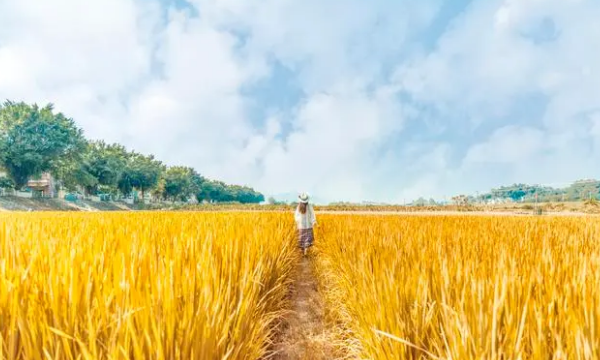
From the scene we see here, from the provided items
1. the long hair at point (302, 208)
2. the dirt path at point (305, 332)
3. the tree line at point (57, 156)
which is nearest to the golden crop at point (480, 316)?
the dirt path at point (305, 332)

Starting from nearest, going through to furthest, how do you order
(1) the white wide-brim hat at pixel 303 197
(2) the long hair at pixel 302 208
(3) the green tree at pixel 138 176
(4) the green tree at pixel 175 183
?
(1) the white wide-brim hat at pixel 303 197 → (2) the long hair at pixel 302 208 → (3) the green tree at pixel 138 176 → (4) the green tree at pixel 175 183

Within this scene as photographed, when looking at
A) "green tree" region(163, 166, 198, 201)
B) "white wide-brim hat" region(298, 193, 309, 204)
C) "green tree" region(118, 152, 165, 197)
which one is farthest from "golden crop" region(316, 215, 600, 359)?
"green tree" region(163, 166, 198, 201)

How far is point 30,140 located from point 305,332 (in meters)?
48.7

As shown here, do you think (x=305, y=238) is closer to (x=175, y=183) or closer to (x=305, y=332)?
(x=305, y=332)

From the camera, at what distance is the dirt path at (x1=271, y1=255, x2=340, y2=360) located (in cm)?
354

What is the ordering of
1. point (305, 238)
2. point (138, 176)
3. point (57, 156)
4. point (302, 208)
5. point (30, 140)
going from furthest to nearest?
point (138, 176) → point (57, 156) → point (30, 140) → point (305, 238) → point (302, 208)

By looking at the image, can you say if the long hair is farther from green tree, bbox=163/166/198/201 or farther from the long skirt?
green tree, bbox=163/166/198/201

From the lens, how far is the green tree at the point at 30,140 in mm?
40000

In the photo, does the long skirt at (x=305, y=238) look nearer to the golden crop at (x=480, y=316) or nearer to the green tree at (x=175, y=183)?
the golden crop at (x=480, y=316)

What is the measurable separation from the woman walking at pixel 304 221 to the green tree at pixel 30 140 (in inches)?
1709

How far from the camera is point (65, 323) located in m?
1.58

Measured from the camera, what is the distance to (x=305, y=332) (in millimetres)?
4109

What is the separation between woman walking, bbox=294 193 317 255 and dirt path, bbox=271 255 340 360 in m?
2.61

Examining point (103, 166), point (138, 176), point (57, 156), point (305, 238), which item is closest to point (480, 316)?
point (305, 238)
